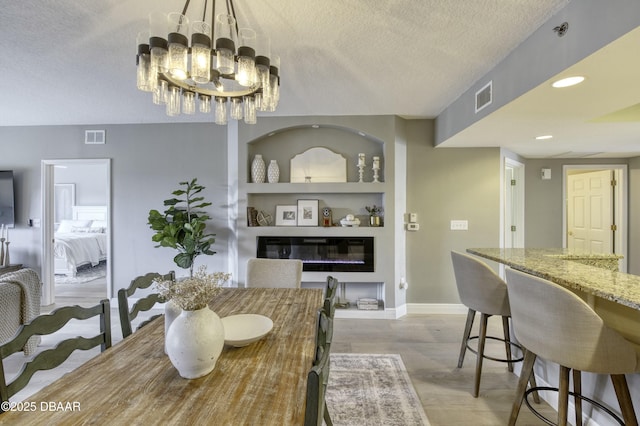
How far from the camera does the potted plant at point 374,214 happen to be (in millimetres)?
3705

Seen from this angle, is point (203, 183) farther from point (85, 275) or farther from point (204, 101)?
point (85, 275)

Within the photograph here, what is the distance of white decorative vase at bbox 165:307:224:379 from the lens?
103 cm

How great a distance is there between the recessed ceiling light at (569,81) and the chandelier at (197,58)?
1.71 metres

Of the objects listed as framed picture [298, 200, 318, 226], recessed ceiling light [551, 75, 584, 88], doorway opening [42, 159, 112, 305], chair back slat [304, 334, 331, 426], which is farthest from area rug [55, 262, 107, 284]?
recessed ceiling light [551, 75, 584, 88]

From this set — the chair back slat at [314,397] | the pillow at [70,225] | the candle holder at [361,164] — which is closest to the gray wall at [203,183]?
the candle holder at [361,164]

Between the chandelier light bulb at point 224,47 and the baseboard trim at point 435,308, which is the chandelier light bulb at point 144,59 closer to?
the chandelier light bulb at point 224,47

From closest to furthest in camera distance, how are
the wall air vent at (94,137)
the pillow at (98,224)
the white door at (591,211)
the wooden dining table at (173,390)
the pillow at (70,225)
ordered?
the wooden dining table at (173,390)
the wall air vent at (94,137)
the white door at (591,211)
the pillow at (70,225)
the pillow at (98,224)

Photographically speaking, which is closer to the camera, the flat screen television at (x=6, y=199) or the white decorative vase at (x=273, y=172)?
the white decorative vase at (x=273, y=172)

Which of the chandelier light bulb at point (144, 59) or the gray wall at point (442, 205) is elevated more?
the chandelier light bulb at point (144, 59)

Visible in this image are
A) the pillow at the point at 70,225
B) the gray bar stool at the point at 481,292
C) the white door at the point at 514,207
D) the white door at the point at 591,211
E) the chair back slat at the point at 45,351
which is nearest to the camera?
the chair back slat at the point at 45,351

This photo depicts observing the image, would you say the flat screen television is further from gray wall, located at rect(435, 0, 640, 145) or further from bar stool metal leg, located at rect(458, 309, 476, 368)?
gray wall, located at rect(435, 0, 640, 145)

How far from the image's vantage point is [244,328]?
146cm

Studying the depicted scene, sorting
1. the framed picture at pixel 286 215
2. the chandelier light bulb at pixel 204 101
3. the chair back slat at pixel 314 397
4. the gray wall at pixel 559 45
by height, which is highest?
the gray wall at pixel 559 45

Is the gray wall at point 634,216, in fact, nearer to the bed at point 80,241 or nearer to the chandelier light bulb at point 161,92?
the chandelier light bulb at point 161,92
